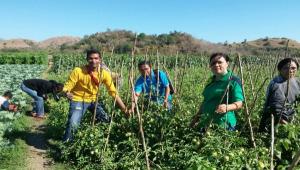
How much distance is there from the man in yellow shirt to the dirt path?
21.3 inches

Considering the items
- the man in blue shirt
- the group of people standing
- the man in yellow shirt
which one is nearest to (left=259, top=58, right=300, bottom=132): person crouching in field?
the group of people standing

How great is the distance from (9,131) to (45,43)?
13508cm

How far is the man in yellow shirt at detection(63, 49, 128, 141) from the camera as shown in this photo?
664 cm

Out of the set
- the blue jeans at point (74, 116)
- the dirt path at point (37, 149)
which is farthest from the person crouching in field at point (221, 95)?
the dirt path at point (37, 149)

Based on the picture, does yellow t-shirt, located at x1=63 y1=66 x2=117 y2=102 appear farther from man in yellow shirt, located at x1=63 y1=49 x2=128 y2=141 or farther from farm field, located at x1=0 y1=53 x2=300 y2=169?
farm field, located at x1=0 y1=53 x2=300 y2=169

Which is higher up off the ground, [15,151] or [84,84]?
[84,84]

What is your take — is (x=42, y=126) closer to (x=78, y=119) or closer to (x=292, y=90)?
(x=78, y=119)

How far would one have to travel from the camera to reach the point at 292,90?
507cm

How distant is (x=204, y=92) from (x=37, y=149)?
3905mm

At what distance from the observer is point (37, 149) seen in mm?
7465

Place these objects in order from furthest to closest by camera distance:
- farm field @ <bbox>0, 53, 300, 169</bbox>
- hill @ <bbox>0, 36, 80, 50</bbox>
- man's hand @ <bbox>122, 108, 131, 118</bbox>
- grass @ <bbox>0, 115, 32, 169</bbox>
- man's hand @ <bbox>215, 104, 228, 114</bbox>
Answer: hill @ <bbox>0, 36, 80, 50</bbox> → man's hand @ <bbox>122, 108, 131, 118</bbox> → grass @ <bbox>0, 115, 32, 169</bbox> → man's hand @ <bbox>215, 104, 228, 114</bbox> → farm field @ <bbox>0, 53, 300, 169</bbox>

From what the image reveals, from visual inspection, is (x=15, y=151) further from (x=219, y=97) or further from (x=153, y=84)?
(x=219, y=97)

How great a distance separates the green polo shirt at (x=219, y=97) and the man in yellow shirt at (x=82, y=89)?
6.64ft

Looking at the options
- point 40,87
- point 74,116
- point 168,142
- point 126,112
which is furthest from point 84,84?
point 40,87
